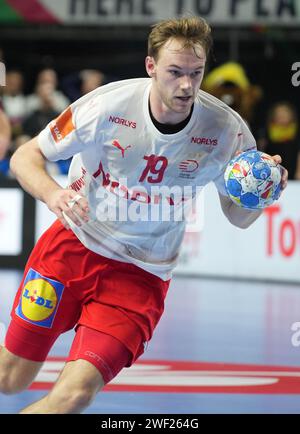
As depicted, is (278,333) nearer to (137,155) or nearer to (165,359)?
(165,359)

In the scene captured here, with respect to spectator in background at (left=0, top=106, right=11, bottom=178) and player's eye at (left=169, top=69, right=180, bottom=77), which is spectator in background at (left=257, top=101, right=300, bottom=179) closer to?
spectator in background at (left=0, top=106, right=11, bottom=178)

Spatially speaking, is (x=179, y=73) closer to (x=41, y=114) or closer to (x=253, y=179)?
(x=253, y=179)

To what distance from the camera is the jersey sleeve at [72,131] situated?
4.97 m

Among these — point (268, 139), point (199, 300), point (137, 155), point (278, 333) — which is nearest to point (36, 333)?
point (137, 155)

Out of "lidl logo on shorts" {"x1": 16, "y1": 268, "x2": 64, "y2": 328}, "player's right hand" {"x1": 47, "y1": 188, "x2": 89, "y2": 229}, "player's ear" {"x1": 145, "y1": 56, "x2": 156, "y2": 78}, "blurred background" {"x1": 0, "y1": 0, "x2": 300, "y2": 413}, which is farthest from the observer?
"blurred background" {"x1": 0, "y1": 0, "x2": 300, "y2": 413}

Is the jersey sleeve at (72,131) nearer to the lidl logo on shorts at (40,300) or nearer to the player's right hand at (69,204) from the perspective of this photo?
the player's right hand at (69,204)

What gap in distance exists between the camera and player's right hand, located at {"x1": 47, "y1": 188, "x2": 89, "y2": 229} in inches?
175

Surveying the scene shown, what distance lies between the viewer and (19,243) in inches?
508

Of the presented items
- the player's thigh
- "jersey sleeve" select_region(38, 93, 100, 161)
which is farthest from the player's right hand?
the player's thigh

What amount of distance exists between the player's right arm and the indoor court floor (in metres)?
1.54

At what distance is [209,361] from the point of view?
24.6 feet

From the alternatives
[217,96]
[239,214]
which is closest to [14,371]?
[239,214]

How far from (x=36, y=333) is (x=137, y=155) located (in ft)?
3.29

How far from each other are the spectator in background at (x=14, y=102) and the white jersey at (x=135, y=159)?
26.1 feet
